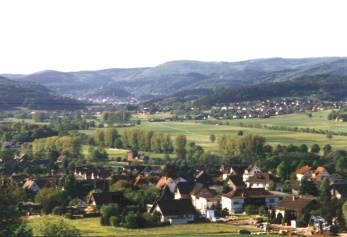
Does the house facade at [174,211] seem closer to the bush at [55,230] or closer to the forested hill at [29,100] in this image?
the bush at [55,230]

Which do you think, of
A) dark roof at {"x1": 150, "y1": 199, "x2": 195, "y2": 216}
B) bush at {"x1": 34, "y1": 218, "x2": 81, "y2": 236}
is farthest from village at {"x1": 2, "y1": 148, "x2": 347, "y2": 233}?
bush at {"x1": 34, "y1": 218, "x2": 81, "y2": 236}

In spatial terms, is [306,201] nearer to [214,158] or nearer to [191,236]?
[191,236]

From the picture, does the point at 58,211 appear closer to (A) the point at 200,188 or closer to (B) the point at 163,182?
(A) the point at 200,188

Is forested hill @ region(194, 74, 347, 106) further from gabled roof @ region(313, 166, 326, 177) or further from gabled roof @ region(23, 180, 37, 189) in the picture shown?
gabled roof @ region(23, 180, 37, 189)

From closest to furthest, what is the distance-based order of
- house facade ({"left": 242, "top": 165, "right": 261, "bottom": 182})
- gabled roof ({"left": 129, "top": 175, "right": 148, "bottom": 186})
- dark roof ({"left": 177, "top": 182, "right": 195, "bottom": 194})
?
dark roof ({"left": 177, "top": 182, "right": 195, "bottom": 194}) → gabled roof ({"left": 129, "top": 175, "right": 148, "bottom": 186}) → house facade ({"left": 242, "top": 165, "right": 261, "bottom": 182})

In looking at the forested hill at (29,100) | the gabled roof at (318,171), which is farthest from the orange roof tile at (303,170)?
the forested hill at (29,100)

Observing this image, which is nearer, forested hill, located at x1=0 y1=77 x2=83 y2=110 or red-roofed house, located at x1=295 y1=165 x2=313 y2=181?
red-roofed house, located at x1=295 y1=165 x2=313 y2=181

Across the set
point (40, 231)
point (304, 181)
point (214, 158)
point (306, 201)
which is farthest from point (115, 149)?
point (40, 231)
